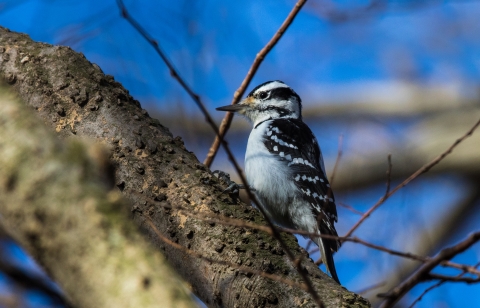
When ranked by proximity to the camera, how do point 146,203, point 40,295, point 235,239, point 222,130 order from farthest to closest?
point 222,130 < point 146,203 < point 235,239 < point 40,295

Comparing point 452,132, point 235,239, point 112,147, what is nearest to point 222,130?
point 112,147

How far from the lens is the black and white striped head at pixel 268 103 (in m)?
5.96

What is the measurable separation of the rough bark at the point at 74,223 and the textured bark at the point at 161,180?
1397mm

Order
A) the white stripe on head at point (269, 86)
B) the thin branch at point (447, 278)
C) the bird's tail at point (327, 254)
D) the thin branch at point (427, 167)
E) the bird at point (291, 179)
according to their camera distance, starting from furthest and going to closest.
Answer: the white stripe on head at point (269, 86)
the bird at point (291, 179)
the bird's tail at point (327, 254)
the thin branch at point (427, 167)
the thin branch at point (447, 278)

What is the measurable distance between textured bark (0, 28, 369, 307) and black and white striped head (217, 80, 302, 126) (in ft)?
7.39

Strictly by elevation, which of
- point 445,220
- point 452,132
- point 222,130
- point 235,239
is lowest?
point 235,239

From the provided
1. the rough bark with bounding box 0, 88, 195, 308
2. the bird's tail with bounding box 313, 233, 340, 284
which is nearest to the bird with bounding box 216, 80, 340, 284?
the bird's tail with bounding box 313, 233, 340, 284

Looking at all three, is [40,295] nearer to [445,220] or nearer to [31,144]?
[31,144]

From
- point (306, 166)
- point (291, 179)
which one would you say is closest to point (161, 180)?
point (291, 179)

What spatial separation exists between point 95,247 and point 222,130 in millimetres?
3268

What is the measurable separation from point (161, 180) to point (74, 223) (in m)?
2.09

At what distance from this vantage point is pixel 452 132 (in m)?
7.02

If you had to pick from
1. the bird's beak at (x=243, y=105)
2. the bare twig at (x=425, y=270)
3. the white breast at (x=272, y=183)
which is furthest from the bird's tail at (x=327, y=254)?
the bare twig at (x=425, y=270)

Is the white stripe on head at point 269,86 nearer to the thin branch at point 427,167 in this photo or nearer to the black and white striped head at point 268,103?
the black and white striped head at point 268,103
